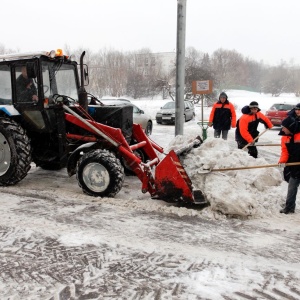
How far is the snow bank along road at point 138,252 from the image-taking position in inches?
118

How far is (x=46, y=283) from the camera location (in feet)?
10.0

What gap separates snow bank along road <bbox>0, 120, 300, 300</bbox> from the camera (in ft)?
9.80

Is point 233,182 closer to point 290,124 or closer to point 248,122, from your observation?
point 290,124

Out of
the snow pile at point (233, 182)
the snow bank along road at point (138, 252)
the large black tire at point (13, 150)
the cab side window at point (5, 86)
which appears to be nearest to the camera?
the snow bank along road at point (138, 252)

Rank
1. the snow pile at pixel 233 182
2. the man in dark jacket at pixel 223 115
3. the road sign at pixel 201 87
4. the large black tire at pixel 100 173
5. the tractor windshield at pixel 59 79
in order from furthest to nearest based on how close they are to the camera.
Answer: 1. the road sign at pixel 201 87
2. the man in dark jacket at pixel 223 115
3. the tractor windshield at pixel 59 79
4. the large black tire at pixel 100 173
5. the snow pile at pixel 233 182

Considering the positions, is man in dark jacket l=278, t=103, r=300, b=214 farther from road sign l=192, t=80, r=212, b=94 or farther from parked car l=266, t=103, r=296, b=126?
parked car l=266, t=103, r=296, b=126

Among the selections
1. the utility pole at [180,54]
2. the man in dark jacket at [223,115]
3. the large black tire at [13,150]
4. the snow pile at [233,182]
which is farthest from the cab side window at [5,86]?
the man in dark jacket at [223,115]

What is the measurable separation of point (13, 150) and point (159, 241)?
10.2 feet

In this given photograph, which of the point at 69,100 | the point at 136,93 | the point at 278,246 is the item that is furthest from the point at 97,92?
the point at 278,246

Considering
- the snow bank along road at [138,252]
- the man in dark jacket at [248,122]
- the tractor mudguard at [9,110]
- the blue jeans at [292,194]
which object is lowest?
the snow bank along road at [138,252]

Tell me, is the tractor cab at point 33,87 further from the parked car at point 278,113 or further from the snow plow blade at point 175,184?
the parked car at point 278,113

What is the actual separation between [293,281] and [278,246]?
72 centimetres

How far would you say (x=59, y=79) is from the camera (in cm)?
612

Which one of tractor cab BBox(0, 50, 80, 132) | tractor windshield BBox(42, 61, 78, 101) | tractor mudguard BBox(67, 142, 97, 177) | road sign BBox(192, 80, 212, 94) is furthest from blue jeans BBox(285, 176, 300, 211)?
road sign BBox(192, 80, 212, 94)
